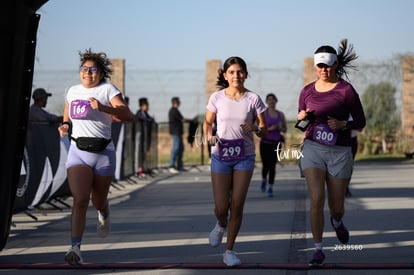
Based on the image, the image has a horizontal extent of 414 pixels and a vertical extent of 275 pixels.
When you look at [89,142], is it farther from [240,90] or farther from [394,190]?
[394,190]

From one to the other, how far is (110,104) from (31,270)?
170 cm

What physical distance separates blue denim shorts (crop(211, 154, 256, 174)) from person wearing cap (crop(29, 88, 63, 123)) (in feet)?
16.8

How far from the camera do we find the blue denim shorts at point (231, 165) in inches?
362

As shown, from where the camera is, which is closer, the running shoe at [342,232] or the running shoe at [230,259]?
the running shoe at [230,259]

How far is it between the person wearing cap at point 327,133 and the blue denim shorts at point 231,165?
1.57ft

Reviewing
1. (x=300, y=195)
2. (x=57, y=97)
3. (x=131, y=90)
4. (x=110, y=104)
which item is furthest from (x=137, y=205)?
(x=131, y=90)

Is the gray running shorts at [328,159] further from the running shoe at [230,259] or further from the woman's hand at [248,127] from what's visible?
the running shoe at [230,259]

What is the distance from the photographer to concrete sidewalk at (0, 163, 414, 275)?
8812mm

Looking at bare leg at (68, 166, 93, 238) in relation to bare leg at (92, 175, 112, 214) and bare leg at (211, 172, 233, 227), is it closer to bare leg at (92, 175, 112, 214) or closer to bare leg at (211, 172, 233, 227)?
bare leg at (92, 175, 112, 214)

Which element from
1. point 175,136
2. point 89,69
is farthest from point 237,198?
point 175,136

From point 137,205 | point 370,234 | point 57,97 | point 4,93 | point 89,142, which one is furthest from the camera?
point 57,97

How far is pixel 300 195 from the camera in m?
17.7

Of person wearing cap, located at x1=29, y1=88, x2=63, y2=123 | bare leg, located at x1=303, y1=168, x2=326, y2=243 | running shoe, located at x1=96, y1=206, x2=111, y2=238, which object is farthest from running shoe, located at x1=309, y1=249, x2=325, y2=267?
person wearing cap, located at x1=29, y1=88, x2=63, y2=123

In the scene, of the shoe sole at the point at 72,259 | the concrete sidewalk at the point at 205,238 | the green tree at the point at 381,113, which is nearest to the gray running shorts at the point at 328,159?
the concrete sidewalk at the point at 205,238
